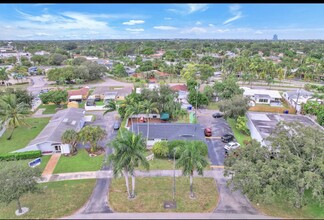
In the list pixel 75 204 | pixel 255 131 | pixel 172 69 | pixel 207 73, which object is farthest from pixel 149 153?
pixel 172 69

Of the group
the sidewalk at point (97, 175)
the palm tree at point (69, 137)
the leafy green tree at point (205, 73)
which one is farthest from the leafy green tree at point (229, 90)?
the palm tree at point (69, 137)

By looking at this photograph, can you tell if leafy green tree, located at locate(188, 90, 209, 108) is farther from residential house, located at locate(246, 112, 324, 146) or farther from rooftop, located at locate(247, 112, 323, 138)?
rooftop, located at locate(247, 112, 323, 138)

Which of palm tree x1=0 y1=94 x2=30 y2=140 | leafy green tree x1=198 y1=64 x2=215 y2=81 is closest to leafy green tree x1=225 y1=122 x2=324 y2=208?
palm tree x1=0 y1=94 x2=30 y2=140

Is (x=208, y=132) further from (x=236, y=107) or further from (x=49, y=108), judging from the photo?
(x=49, y=108)

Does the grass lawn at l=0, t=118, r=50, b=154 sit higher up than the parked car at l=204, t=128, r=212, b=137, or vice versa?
the parked car at l=204, t=128, r=212, b=137

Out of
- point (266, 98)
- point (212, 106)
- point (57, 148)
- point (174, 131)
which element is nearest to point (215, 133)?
point (174, 131)
